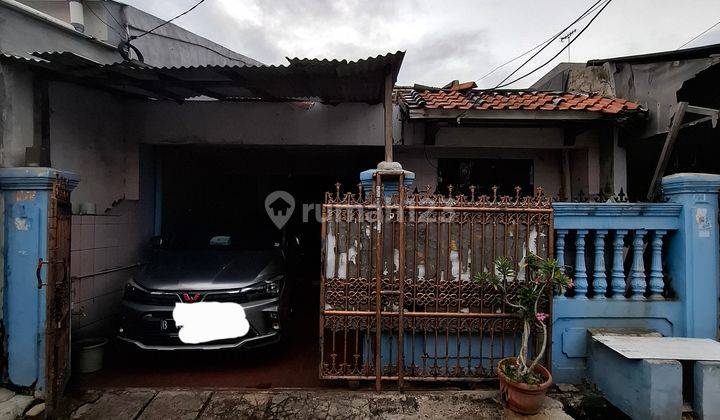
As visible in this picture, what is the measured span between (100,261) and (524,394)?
526 cm

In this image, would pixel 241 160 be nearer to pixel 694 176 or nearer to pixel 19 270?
pixel 19 270

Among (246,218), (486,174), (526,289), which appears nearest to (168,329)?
(246,218)

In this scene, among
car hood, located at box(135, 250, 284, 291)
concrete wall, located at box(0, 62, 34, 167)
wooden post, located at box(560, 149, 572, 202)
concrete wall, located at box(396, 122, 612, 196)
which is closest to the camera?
concrete wall, located at box(0, 62, 34, 167)

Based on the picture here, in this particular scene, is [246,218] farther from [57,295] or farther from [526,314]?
[526,314]

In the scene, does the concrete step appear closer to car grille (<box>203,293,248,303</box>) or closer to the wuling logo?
car grille (<box>203,293,248,303</box>)

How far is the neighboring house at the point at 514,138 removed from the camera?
5012mm

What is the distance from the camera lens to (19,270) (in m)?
3.25

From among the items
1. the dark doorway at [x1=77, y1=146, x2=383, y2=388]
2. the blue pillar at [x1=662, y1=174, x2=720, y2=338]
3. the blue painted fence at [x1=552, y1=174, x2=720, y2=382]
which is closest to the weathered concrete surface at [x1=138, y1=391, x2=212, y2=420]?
the dark doorway at [x1=77, y1=146, x2=383, y2=388]

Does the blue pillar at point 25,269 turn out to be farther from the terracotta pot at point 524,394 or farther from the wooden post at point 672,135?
the wooden post at point 672,135

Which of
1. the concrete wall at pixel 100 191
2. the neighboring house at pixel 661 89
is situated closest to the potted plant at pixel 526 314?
the neighboring house at pixel 661 89

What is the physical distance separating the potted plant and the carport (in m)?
1.81

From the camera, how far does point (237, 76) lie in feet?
13.0

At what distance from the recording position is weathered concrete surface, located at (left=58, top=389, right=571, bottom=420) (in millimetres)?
3021

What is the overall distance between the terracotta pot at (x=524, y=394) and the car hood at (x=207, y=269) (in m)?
2.70
